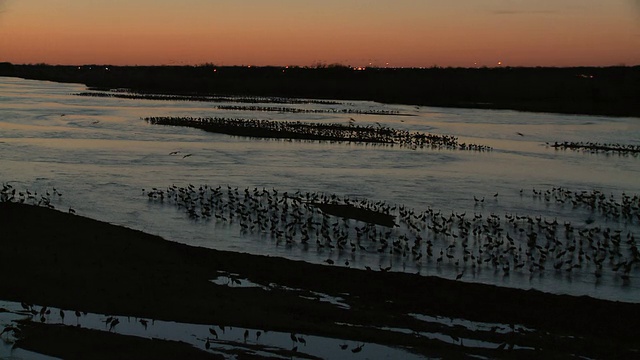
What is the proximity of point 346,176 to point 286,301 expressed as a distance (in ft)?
63.3

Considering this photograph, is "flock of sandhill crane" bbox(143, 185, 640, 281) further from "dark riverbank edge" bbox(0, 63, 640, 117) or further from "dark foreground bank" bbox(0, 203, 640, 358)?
"dark riverbank edge" bbox(0, 63, 640, 117)

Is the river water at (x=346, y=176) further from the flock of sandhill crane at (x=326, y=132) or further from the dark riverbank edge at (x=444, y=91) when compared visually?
the dark riverbank edge at (x=444, y=91)

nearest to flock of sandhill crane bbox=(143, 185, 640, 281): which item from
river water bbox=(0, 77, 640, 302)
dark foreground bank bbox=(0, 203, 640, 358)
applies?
river water bbox=(0, 77, 640, 302)

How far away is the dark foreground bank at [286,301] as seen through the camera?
12586mm

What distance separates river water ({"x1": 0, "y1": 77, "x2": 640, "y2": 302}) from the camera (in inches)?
741

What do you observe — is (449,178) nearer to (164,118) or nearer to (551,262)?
(551,262)

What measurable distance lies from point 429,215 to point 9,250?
12818 mm

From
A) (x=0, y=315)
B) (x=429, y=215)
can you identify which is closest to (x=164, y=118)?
(x=429, y=215)

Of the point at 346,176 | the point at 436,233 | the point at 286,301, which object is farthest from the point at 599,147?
the point at 286,301

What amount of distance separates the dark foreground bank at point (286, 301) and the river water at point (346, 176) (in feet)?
4.95

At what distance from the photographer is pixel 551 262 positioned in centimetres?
1883

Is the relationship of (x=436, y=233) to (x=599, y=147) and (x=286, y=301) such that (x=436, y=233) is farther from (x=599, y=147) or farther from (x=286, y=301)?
(x=599, y=147)

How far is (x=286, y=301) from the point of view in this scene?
48.1 ft

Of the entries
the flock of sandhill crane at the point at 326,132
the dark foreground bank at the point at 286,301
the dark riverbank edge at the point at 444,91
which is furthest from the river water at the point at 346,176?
the dark riverbank edge at the point at 444,91
